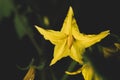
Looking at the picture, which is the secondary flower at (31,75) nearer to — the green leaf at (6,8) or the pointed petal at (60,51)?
the pointed petal at (60,51)

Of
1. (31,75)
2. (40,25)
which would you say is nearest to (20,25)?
(40,25)

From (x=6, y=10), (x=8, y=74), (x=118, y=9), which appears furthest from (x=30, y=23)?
(x=118, y=9)

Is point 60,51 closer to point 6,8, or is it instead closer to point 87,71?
point 87,71

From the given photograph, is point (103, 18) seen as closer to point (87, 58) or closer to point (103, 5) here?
point (103, 5)

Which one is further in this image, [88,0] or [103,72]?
[88,0]

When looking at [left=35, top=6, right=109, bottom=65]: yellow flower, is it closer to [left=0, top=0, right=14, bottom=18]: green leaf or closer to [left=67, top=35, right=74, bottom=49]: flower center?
[left=67, top=35, right=74, bottom=49]: flower center

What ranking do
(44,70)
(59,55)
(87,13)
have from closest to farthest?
1. (59,55)
2. (44,70)
3. (87,13)

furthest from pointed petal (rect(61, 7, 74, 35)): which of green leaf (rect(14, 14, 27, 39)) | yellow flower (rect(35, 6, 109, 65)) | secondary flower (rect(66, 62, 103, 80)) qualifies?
green leaf (rect(14, 14, 27, 39))

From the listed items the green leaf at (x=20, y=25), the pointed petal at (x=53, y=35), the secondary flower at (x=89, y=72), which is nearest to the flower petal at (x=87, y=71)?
the secondary flower at (x=89, y=72)
